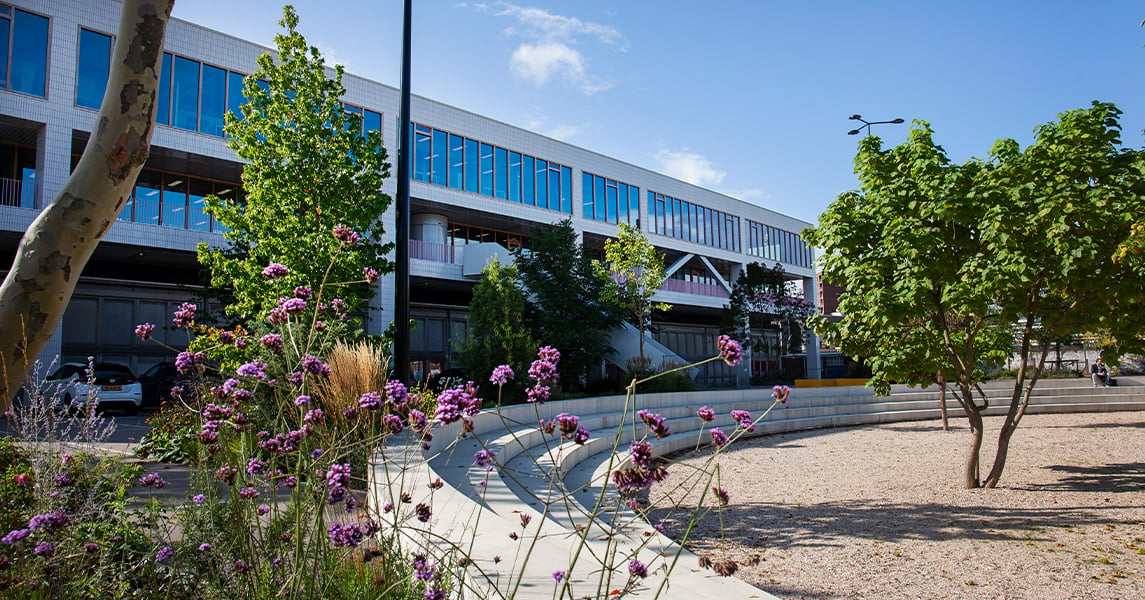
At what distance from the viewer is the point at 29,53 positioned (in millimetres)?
18969

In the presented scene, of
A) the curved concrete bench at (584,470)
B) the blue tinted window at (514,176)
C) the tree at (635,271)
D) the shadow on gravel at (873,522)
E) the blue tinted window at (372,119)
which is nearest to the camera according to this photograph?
the curved concrete bench at (584,470)

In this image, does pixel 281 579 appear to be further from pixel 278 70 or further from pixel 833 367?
pixel 833 367

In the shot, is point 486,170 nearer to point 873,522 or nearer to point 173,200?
point 173,200

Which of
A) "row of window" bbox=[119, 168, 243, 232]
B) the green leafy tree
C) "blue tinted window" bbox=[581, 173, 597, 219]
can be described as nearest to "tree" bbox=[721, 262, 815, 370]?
"blue tinted window" bbox=[581, 173, 597, 219]

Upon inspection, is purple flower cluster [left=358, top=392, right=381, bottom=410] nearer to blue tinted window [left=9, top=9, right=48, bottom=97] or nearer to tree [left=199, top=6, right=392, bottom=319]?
tree [left=199, top=6, right=392, bottom=319]

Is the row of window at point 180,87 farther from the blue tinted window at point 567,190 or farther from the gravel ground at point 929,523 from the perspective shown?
the gravel ground at point 929,523

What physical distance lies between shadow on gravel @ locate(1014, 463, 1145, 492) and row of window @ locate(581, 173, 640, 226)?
24.1m

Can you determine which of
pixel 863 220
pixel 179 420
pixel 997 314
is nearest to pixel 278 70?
pixel 179 420

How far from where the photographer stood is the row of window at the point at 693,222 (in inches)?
1490

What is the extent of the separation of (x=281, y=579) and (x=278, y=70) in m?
11.2

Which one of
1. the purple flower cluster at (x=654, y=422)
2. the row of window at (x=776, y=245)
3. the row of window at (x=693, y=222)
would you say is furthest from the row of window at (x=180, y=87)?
the row of window at (x=776, y=245)

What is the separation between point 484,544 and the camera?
171 inches

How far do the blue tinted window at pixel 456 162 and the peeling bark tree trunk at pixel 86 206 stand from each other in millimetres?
25085

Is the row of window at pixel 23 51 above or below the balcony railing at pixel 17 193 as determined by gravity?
above
